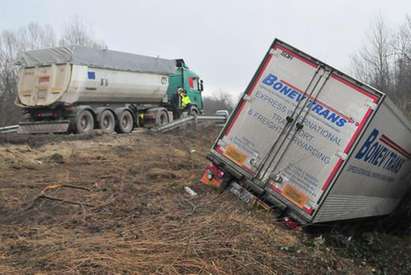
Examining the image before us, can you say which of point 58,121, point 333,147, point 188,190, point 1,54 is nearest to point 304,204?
point 333,147

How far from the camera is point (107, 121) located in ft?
67.5

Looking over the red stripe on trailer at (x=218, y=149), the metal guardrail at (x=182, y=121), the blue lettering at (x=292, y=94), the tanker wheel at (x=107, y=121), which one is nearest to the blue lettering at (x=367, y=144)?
the blue lettering at (x=292, y=94)

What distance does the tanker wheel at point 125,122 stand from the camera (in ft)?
69.4

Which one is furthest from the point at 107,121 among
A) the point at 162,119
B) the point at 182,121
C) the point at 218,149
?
the point at 218,149

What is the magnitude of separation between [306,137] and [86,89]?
12.6m

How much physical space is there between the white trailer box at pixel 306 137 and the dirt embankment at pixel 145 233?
1.48 feet

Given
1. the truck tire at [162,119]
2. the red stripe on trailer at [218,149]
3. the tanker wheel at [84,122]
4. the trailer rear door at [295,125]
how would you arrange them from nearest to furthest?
the trailer rear door at [295,125] < the red stripe on trailer at [218,149] < the tanker wheel at [84,122] < the truck tire at [162,119]

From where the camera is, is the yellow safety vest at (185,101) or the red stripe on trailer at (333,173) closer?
the red stripe on trailer at (333,173)

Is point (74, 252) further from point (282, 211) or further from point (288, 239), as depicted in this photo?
point (282, 211)

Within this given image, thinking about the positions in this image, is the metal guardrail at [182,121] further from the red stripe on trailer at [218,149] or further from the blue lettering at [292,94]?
the blue lettering at [292,94]

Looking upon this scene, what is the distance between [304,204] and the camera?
7520mm

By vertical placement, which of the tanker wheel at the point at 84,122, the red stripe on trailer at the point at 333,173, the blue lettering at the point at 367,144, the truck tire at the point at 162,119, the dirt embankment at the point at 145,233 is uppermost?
the blue lettering at the point at 367,144

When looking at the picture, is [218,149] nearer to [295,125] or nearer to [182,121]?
[295,125]

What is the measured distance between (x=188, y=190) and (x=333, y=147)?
2.69 meters
